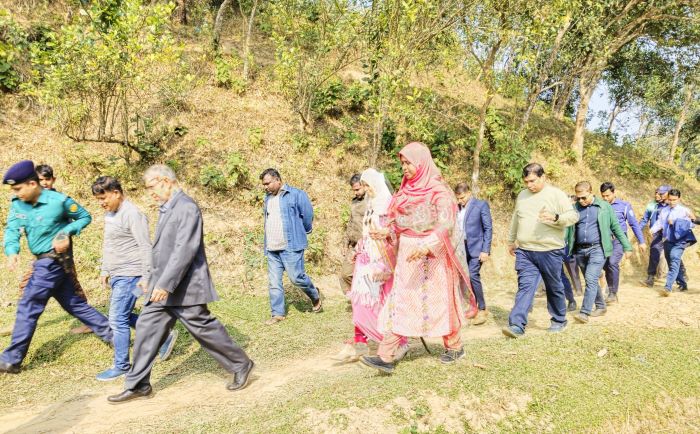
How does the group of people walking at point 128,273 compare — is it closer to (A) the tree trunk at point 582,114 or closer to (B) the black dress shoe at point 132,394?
(B) the black dress shoe at point 132,394

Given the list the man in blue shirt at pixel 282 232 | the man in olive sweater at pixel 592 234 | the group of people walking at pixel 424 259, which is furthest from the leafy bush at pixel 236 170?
the man in olive sweater at pixel 592 234

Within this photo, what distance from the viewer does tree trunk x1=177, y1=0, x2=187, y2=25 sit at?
15.0 meters

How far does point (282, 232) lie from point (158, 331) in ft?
7.56

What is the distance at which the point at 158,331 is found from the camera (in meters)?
3.83

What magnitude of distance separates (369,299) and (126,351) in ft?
7.84

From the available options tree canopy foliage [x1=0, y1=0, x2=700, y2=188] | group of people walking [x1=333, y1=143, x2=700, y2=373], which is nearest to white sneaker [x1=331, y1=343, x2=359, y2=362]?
group of people walking [x1=333, y1=143, x2=700, y2=373]

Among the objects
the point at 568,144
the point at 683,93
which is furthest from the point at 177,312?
the point at 683,93

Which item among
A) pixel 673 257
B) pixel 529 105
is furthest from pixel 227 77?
pixel 673 257

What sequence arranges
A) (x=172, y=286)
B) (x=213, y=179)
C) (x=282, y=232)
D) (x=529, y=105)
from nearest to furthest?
(x=172, y=286)
(x=282, y=232)
(x=213, y=179)
(x=529, y=105)

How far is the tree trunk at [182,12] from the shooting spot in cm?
1496

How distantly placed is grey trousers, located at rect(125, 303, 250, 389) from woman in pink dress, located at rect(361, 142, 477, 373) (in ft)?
4.56

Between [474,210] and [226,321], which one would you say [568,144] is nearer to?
[474,210]

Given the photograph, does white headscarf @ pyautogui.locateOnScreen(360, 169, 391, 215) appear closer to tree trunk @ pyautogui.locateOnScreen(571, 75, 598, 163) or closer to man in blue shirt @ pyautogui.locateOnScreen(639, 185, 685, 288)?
man in blue shirt @ pyautogui.locateOnScreen(639, 185, 685, 288)

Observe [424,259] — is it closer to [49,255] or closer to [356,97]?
[49,255]
